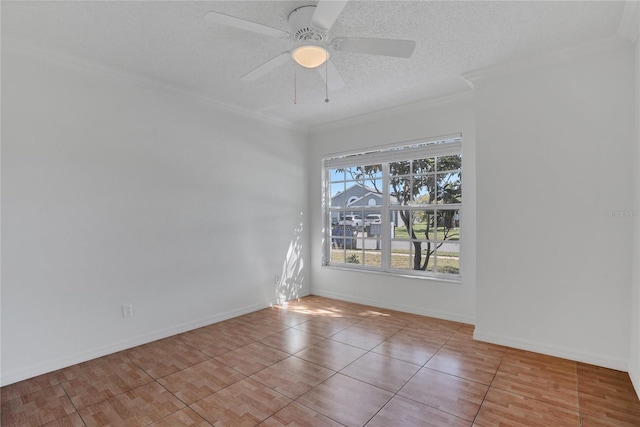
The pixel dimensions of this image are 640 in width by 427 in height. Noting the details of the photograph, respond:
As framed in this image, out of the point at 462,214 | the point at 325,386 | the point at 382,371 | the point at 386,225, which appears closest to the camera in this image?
the point at 325,386

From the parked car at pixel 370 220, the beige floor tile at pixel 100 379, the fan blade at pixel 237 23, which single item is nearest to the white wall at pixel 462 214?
the parked car at pixel 370 220

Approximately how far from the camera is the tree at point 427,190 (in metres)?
3.90

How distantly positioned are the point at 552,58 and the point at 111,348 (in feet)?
15.6

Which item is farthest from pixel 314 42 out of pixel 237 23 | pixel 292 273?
pixel 292 273

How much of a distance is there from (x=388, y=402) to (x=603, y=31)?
3.17m

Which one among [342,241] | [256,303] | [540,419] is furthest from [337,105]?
[540,419]

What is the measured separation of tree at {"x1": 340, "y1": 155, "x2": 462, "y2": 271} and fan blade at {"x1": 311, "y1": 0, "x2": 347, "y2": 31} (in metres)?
2.59

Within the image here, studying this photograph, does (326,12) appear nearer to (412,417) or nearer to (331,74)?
(331,74)

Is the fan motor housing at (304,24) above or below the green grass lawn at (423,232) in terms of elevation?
above

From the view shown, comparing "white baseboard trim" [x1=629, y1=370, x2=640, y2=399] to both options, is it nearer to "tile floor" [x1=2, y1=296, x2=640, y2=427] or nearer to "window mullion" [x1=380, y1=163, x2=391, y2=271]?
"tile floor" [x1=2, y1=296, x2=640, y2=427]

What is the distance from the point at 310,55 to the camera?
2127mm

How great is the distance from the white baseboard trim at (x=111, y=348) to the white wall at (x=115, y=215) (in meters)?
0.01

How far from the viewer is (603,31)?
96.2 inches

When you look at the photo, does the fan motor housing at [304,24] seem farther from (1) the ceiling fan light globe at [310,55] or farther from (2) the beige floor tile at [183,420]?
(2) the beige floor tile at [183,420]
